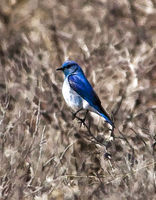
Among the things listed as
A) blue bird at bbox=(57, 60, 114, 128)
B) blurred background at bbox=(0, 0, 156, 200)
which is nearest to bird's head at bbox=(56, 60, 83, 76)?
blue bird at bbox=(57, 60, 114, 128)

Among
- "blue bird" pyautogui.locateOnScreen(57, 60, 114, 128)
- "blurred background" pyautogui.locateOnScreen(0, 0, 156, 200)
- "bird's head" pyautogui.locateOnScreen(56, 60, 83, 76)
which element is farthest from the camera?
"bird's head" pyautogui.locateOnScreen(56, 60, 83, 76)

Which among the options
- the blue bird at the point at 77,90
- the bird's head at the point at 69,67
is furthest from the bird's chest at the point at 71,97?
the bird's head at the point at 69,67

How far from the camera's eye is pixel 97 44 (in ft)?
24.6

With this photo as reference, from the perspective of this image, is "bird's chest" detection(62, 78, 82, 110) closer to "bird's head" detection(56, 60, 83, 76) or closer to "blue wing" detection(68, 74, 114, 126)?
"blue wing" detection(68, 74, 114, 126)

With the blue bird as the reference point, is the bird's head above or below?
above

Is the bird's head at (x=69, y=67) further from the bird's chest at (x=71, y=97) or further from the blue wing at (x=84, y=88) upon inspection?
the bird's chest at (x=71, y=97)

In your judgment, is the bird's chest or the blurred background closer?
the blurred background

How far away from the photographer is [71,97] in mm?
6906

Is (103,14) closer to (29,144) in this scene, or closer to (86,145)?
(86,145)

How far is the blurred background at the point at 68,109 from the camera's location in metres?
5.42

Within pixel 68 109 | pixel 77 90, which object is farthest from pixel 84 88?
pixel 68 109

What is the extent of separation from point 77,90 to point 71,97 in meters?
0.10

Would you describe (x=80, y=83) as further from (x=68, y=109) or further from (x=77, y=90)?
(x=68, y=109)

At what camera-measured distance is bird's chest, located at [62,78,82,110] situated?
22.2 ft
